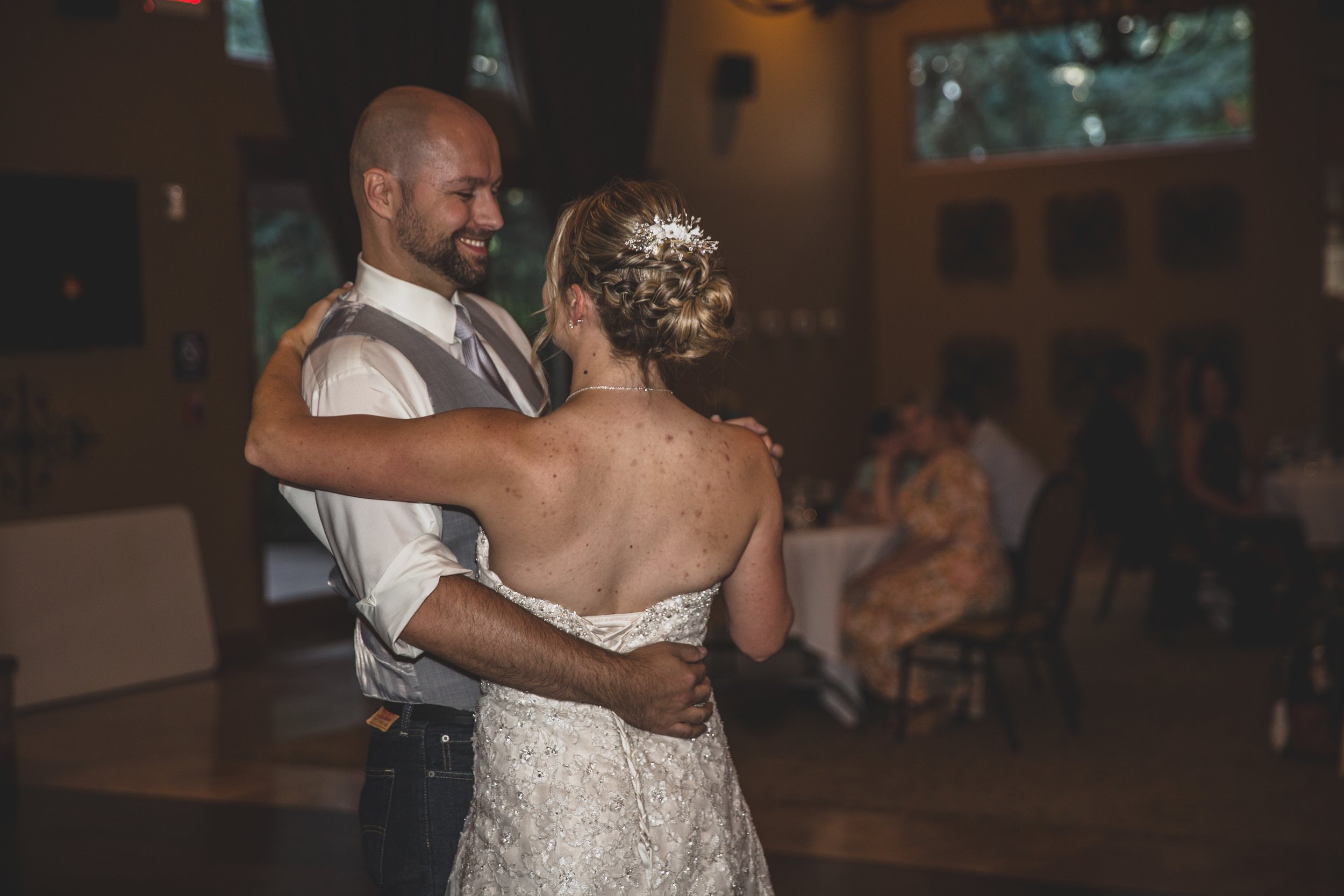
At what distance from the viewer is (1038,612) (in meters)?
5.34

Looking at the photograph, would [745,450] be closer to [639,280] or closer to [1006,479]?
[639,280]

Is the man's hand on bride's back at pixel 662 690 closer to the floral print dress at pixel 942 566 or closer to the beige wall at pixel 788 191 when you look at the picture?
the floral print dress at pixel 942 566

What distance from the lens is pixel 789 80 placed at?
1093 centimetres

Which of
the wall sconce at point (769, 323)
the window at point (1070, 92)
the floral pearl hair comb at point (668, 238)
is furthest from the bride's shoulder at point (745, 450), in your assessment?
the window at point (1070, 92)

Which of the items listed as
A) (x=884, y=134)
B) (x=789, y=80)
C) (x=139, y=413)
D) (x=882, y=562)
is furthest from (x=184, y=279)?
(x=884, y=134)

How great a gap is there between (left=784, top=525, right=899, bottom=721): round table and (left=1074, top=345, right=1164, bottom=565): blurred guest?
7.86 ft

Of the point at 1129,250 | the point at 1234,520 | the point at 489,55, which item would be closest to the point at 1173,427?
the point at 1234,520

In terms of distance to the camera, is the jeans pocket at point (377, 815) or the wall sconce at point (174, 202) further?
the wall sconce at point (174, 202)

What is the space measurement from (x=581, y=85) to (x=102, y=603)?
3.80 metres

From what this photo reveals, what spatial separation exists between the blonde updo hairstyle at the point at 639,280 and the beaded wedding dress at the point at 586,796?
0.29 metres

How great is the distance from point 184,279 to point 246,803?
315cm

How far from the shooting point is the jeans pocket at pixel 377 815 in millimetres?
1815

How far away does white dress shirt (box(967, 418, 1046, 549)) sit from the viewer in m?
6.11

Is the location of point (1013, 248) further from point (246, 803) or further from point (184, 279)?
point (246, 803)
